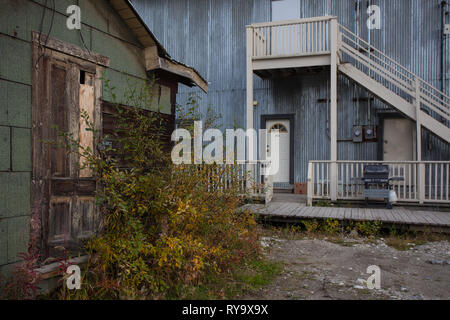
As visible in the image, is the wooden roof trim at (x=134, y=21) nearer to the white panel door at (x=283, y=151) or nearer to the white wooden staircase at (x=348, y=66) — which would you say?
the white wooden staircase at (x=348, y=66)

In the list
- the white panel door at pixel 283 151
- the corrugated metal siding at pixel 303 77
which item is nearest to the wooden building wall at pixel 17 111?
the corrugated metal siding at pixel 303 77

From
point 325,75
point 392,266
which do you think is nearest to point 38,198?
point 392,266

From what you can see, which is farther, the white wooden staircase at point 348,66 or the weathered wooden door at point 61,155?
the white wooden staircase at point 348,66

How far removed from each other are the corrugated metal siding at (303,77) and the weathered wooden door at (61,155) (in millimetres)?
6194

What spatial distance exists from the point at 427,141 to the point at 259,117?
5.22 m

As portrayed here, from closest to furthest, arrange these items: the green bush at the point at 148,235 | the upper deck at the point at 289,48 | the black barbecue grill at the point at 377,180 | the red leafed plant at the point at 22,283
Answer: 1. the red leafed plant at the point at 22,283
2. the green bush at the point at 148,235
3. the black barbecue grill at the point at 377,180
4. the upper deck at the point at 289,48

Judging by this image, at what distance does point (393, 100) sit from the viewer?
34.2ft

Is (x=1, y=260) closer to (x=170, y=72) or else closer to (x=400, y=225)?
(x=170, y=72)

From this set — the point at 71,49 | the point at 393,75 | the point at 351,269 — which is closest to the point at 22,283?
the point at 71,49

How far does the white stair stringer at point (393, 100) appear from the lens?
32.5ft

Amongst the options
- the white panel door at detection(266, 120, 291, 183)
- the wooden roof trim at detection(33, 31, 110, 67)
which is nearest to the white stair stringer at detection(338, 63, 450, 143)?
the white panel door at detection(266, 120, 291, 183)

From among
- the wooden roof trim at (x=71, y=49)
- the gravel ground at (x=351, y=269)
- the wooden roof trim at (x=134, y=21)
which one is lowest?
the gravel ground at (x=351, y=269)

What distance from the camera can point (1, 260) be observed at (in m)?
3.90

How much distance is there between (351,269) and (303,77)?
817 centimetres
